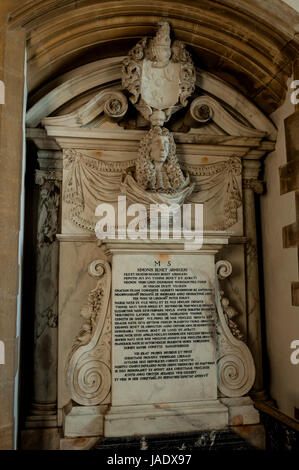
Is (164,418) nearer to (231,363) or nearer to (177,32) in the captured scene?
(231,363)

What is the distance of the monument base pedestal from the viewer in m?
3.09

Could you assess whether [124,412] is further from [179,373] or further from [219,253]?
[219,253]

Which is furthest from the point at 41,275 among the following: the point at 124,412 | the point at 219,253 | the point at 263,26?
the point at 263,26

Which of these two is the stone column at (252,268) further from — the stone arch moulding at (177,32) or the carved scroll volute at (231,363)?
the stone arch moulding at (177,32)

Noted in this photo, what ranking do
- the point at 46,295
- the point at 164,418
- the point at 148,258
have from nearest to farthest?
the point at 164,418 < the point at 148,258 < the point at 46,295

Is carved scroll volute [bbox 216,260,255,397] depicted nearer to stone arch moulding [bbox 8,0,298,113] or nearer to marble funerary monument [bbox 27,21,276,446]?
marble funerary monument [bbox 27,21,276,446]

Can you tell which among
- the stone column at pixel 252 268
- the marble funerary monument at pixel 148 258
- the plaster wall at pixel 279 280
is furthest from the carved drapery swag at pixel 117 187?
the plaster wall at pixel 279 280

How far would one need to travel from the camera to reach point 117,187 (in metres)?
3.68

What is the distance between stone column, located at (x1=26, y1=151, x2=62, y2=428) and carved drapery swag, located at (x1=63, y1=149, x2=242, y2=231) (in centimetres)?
16

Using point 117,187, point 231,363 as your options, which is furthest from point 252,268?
point 117,187

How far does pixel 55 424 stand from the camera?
130 inches

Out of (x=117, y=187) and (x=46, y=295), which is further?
(x=117, y=187)

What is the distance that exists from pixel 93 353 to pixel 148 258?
0.88 metres

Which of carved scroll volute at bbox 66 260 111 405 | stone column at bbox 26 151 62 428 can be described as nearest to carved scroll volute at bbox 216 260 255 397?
carved scroll volute at bbox 66 260 111 405
